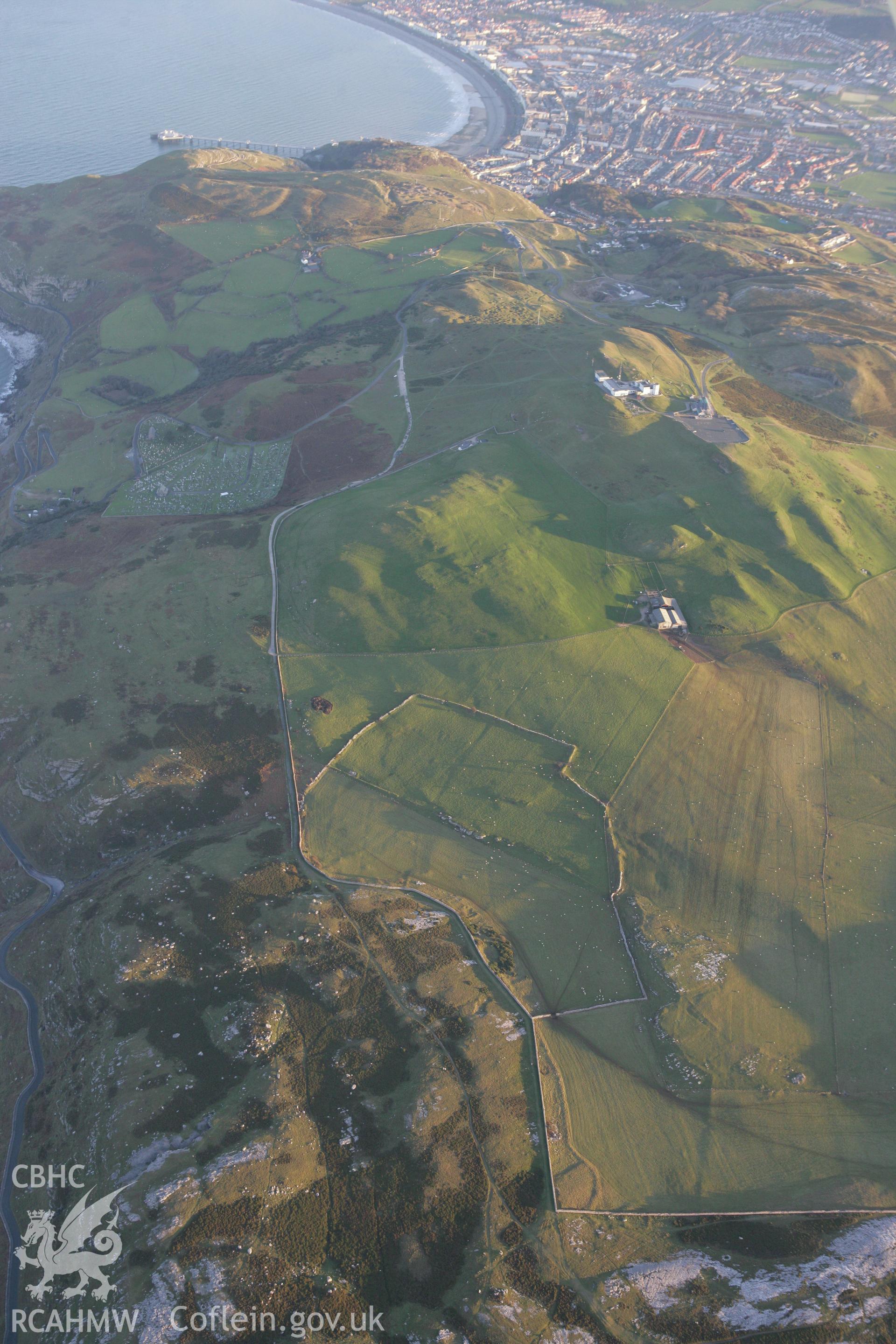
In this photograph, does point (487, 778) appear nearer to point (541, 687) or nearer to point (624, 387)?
point (541, 687)

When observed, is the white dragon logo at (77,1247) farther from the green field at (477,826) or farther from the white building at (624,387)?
the white building at (624,387)

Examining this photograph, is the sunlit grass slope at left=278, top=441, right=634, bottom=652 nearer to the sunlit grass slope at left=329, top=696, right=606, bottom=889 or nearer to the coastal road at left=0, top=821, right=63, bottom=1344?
the sunlit grass slope at left=329, top=696, right=606, bottom=889

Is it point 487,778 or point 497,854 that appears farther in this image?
point 487,778

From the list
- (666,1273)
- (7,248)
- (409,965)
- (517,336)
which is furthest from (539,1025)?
(7,248)

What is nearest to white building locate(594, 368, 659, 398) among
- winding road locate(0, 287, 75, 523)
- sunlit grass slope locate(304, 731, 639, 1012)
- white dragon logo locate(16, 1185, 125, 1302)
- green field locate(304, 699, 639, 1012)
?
green field locate(304, 699, 639, 1012)

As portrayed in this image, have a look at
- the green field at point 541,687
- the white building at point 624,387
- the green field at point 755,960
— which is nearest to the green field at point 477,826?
the green field at point 755,960

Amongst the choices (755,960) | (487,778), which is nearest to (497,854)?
(487,778)
